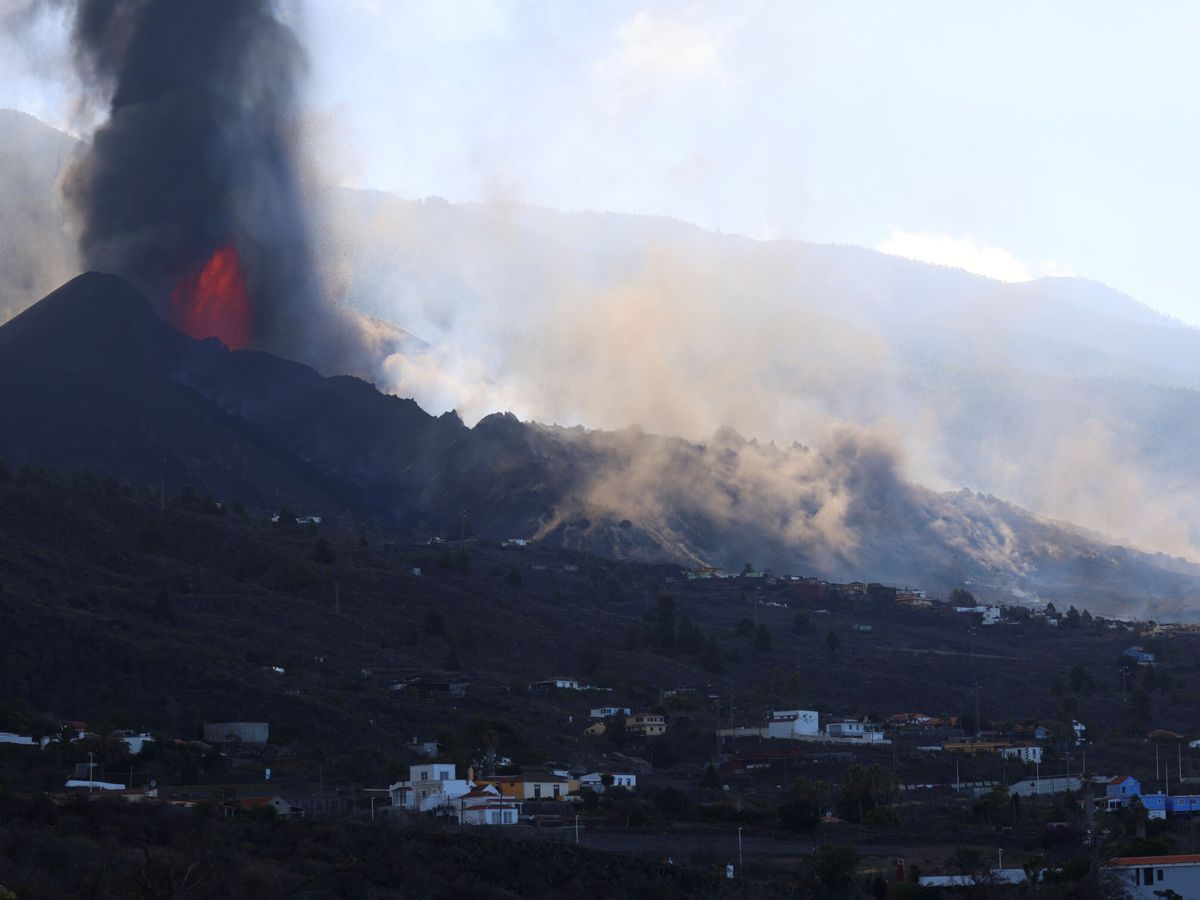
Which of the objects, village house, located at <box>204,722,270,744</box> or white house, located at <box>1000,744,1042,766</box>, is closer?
village house, located at <box>204,722,270,744</box>

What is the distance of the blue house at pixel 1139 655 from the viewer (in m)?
137

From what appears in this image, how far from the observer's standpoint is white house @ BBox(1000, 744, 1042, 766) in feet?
320

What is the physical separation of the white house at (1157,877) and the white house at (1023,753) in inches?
1480

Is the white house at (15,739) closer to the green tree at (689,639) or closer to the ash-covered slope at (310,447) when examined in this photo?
the green tree at (689,639)

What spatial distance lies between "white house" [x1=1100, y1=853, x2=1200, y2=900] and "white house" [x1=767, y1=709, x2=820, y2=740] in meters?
43.7

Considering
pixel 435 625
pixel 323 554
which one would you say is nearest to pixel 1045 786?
pixel 435 625

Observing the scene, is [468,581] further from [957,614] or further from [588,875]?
[588,875]

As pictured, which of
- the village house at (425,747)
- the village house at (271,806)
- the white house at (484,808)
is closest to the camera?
the village house at (271,806)

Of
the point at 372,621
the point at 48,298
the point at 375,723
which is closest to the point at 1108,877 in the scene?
the point at 375,723

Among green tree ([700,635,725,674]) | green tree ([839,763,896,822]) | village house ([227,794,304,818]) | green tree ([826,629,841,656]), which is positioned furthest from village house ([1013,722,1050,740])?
village house ([227,794,304,818])

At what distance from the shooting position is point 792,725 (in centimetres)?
10375

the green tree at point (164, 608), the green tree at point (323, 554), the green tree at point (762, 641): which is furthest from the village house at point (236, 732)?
the green tree at point (762, 641)

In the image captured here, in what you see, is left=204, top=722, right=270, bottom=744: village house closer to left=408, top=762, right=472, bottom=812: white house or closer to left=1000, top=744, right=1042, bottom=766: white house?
left=408, top=762, right=472, bottom=812: white house

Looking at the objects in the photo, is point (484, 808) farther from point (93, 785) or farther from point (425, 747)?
point (425, 747)
